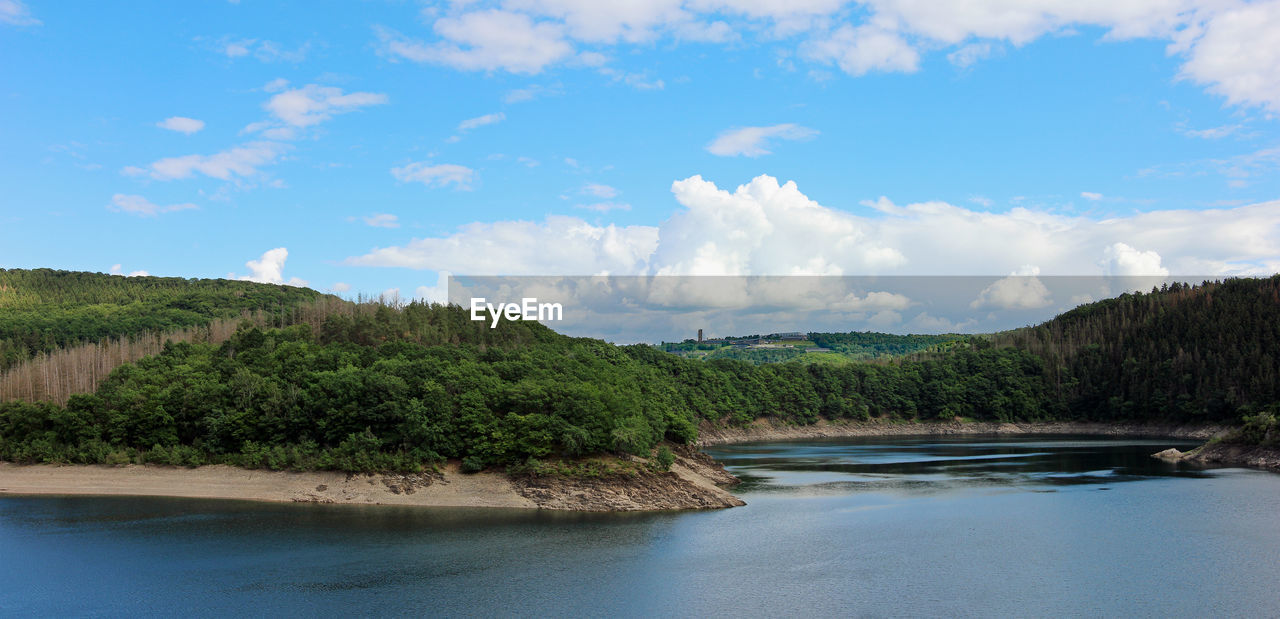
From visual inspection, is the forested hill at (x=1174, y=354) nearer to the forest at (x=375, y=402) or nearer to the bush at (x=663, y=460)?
the forest at (x=375, y=402)

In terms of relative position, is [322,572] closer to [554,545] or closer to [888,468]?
[554,545]

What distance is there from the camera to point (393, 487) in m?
56.9

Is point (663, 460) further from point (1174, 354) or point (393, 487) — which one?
point (1174, 354)

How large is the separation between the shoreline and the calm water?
70457 mm

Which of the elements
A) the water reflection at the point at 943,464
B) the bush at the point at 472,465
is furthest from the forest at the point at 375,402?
the water reflection at the point at 943,464

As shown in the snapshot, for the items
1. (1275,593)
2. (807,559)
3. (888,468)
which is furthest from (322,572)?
(888,468)

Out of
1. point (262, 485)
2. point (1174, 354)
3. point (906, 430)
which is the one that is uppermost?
point (1174, 354)

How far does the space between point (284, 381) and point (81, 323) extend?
232ft

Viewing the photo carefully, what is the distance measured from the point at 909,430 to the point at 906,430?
0.56m

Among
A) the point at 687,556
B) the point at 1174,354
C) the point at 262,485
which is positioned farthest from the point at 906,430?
the point at 687,556

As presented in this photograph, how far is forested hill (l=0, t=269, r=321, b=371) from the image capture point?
367 feet

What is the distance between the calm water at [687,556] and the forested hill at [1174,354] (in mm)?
67892

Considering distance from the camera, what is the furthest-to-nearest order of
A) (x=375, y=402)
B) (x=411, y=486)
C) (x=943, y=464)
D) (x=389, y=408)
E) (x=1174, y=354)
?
(x=1174, y=354) → (x=943, y=464) → (x=375, y=402) → (x=389, y=408) → (x=411, y=486)

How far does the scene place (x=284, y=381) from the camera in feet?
220
